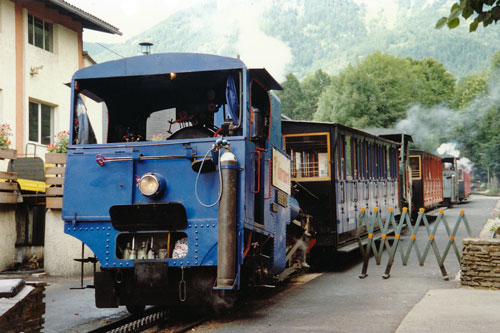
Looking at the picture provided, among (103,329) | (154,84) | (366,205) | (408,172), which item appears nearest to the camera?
(103,329)

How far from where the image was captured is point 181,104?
863cm

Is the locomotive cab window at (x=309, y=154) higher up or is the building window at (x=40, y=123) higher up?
the building window at (x=40, y=123)

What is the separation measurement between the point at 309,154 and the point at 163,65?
6.30 m

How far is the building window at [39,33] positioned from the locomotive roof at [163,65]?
11.1 metres

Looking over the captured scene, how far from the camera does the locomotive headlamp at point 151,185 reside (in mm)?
7281

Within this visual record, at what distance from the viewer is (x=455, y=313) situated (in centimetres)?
748

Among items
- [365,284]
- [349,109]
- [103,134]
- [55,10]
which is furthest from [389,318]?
[349,109]

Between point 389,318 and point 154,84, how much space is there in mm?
4262

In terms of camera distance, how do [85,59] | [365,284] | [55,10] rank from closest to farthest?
[365,284] < [55,10] < [85,59]

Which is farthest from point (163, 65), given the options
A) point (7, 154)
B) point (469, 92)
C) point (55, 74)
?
point (469, 92)

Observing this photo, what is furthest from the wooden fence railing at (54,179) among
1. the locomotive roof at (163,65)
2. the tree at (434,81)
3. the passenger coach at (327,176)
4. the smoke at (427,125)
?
the tree at (434,81)

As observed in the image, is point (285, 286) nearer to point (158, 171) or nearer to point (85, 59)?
point (158, 171)

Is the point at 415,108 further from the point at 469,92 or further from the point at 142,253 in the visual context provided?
the point at 142,253

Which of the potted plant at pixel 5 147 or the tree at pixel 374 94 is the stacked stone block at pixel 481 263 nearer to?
the potted plant at pixel 5 147
